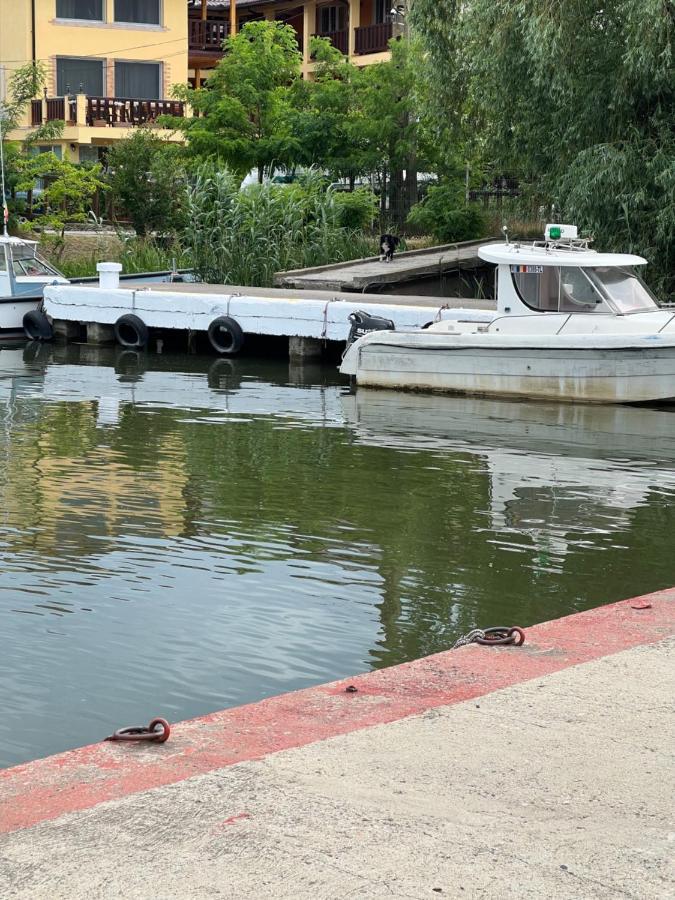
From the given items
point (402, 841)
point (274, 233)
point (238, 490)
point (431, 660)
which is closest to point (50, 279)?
point (274, 233)

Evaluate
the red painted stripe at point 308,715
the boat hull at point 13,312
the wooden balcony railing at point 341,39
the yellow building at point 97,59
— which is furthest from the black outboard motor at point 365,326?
the wooden balcony railing at point 341,39

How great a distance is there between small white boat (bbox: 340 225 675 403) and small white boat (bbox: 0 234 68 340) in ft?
38.9

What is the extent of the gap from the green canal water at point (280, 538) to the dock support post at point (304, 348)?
530 centimetres

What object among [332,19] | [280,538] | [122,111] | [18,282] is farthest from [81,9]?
[280,538]

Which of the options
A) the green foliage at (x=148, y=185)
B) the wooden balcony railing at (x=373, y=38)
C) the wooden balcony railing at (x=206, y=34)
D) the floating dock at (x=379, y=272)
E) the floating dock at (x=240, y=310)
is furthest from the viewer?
the wooden balcony railing at (x=206, y=34)

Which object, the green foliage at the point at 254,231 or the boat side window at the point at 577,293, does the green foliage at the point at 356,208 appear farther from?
the boat side window at the point at 577,293

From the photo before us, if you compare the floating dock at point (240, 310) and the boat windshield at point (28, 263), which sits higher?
the boat windshield at point (28, 263)

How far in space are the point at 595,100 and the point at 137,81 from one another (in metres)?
29.9

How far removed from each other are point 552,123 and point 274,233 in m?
8.38

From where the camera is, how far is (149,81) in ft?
167

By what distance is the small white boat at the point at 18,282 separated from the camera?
2950 cm

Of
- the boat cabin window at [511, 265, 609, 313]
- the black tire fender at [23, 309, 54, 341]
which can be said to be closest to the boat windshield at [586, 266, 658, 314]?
the boat cabin window at [511, 265, 609, 313]

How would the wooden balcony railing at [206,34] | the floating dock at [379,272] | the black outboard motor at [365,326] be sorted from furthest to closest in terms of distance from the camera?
1. the wooden balcony railing at [206,34]
2. the floating dock at [379,272]
3. the black outboard motor at [365,326]

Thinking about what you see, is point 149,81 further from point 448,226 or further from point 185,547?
point 185,547
